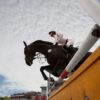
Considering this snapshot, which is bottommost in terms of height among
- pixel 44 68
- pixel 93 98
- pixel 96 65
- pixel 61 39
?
pixel 93 98

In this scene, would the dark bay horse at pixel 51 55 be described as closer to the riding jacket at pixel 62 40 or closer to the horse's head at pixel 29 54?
the horse's head at pixel 29 54

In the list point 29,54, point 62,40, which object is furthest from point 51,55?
point 29,54

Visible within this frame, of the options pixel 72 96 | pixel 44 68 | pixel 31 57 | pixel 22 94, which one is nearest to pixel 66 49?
pixel 44 68

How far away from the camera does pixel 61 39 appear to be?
591 cm

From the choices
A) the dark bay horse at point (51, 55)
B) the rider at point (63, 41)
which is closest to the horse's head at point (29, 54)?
the dark bay horse at point (51, 55)

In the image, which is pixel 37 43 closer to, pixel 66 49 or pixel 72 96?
pixel 66 49

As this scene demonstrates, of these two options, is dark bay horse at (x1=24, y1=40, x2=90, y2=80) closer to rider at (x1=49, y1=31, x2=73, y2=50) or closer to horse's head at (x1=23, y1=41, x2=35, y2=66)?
horse's head at (x1=23, y1=41, x2=35, y2=66)

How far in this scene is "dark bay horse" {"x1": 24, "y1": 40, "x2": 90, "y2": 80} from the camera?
6.08 metres

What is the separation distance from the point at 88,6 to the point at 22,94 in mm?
53948

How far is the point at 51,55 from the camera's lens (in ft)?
21.2

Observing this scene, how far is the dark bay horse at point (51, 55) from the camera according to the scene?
6.08 metres

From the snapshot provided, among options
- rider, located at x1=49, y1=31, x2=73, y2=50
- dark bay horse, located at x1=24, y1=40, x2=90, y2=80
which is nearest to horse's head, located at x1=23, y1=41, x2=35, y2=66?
dark bay horse, located at x1=24, y1=40, x2=90, y2=80

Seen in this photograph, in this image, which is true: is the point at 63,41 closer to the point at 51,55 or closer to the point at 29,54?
the point at 51,55

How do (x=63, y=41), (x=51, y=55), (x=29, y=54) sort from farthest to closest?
1. (x=29, y=54)
2. (x=51, y=55)
3. (x=63, y=41)
